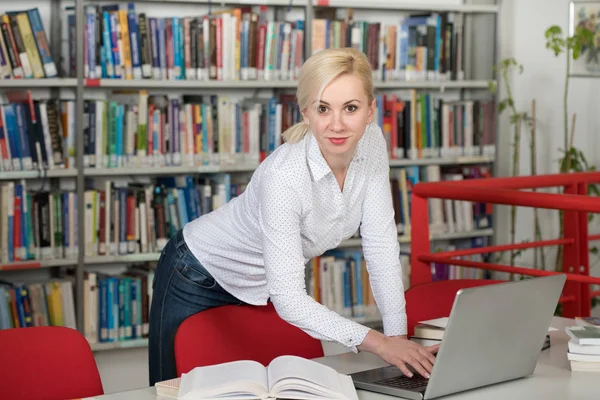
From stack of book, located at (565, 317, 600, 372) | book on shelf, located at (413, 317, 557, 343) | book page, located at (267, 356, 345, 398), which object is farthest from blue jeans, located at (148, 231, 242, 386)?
stack of book, located at (565, 317, 600, 372)

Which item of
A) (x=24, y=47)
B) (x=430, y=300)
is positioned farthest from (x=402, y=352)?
(x=24, y=47)

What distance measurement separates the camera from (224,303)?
2.30 meters

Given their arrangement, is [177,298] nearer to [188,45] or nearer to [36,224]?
[36,224]

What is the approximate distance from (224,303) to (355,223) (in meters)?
0.42

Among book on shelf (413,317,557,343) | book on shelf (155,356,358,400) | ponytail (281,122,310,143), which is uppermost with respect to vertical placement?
ponytail (281,122,310,143)

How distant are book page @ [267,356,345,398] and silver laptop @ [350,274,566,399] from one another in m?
0.10

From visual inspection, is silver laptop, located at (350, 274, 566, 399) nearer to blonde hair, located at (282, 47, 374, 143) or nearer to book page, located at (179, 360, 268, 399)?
book page, located at (179, 360, 268, 399)

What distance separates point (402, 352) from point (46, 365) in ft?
2.30

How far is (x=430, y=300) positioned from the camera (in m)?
2.44

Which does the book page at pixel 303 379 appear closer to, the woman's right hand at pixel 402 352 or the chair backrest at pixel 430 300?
the woman's right hand at pixel 402 352

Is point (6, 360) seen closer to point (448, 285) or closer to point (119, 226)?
point (448, 285)

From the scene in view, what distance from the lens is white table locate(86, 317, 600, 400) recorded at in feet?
5.39

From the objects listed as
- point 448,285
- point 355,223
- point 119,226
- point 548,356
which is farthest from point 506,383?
point 119,226

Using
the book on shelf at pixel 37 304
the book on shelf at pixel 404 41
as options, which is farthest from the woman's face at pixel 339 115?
the book on shelf at pixel 404 41
